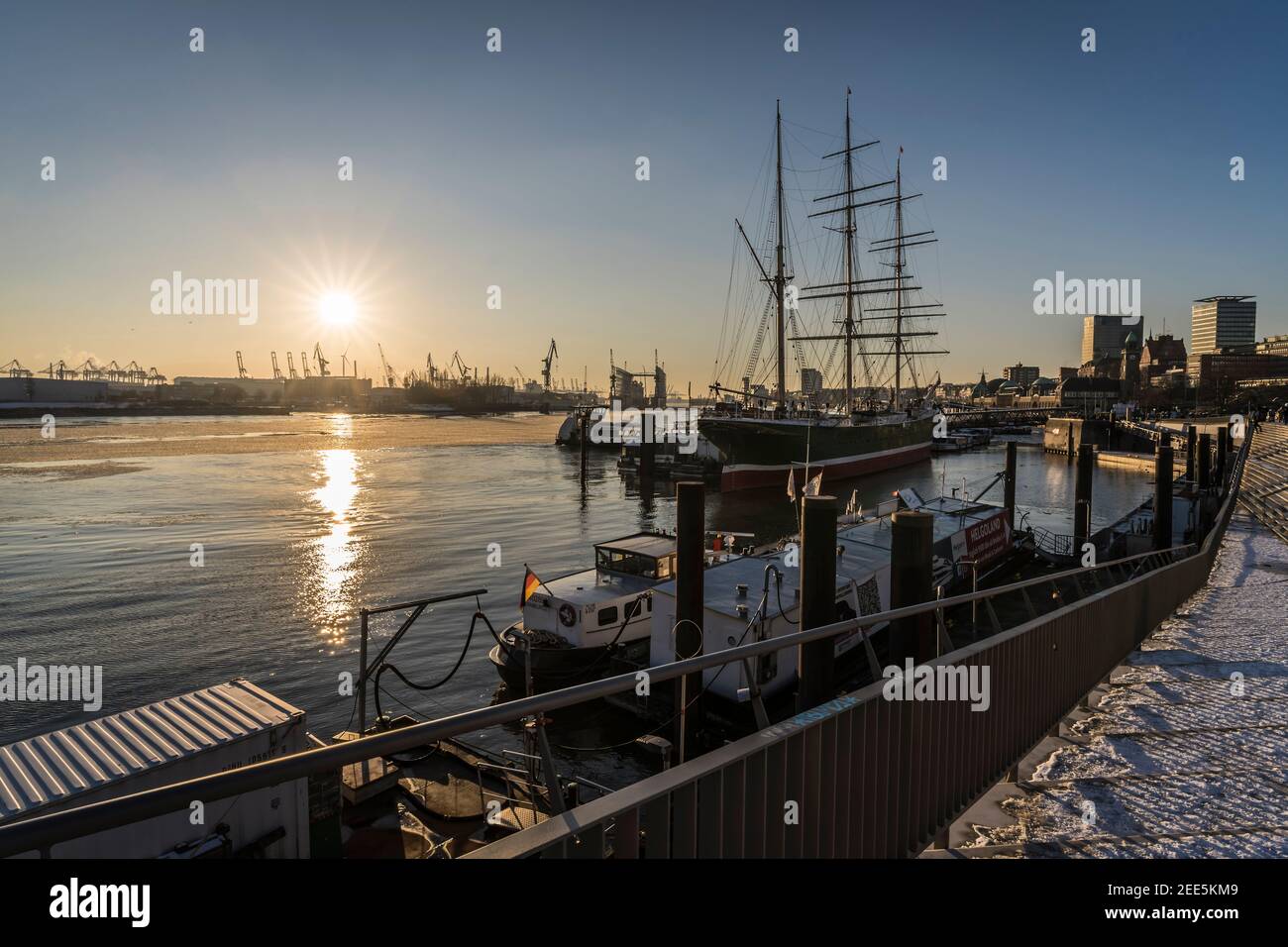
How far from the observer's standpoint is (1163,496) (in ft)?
76.0

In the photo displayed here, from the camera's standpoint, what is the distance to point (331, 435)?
13212cm

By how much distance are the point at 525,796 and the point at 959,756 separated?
25.4 feet

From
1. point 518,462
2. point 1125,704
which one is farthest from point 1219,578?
point 518,462

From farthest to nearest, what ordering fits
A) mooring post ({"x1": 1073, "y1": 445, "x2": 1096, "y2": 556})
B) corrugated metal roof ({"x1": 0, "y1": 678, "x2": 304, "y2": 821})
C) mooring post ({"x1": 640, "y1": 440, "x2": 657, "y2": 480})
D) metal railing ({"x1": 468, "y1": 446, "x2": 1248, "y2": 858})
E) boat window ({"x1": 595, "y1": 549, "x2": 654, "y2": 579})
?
1. mooring post ({"x1": 640, "y1": 440, "x2": 657, "y2": 480})
2. mooring post ({"x1": 1073, "y1": 445, "x2": 1096, "y2": 556})
3. boat window ({"x1": 595, "y1": 549, "x2": 654, "y2": 579})
4. corrugated metal roof ({"x1": 0, "y1": 678, "x2": 304, "y2": 821})
5. metal railing ({"x1": 468, "y1": 446, "x2": 1248, "y2": 858})

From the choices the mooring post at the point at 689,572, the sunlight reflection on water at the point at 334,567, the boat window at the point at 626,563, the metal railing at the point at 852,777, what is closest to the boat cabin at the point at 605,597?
the boat window at the point at 626,563

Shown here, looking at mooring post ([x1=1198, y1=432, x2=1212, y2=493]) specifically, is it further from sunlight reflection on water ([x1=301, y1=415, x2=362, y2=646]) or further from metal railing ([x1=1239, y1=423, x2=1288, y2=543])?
sunlight reflection on water ([x1=301, y1=415, x2=362, y2=646])

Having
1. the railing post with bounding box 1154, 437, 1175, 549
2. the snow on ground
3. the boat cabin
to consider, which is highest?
the railing post with bounding box 1154, 437, 1175, 549

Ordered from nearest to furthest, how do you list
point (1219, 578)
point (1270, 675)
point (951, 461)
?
point (1270, 675)
point (1219, 578)
point (951, 461)

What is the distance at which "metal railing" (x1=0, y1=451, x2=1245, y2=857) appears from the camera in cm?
234

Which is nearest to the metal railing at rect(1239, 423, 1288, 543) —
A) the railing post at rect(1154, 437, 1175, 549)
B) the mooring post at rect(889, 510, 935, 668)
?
the railing post at rect(1154, 437, 1175, 549)

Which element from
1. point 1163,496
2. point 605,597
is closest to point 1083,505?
point 1163,496

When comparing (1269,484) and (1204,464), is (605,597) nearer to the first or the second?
(1269,484)

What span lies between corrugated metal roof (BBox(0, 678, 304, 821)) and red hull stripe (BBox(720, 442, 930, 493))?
5415 cm
